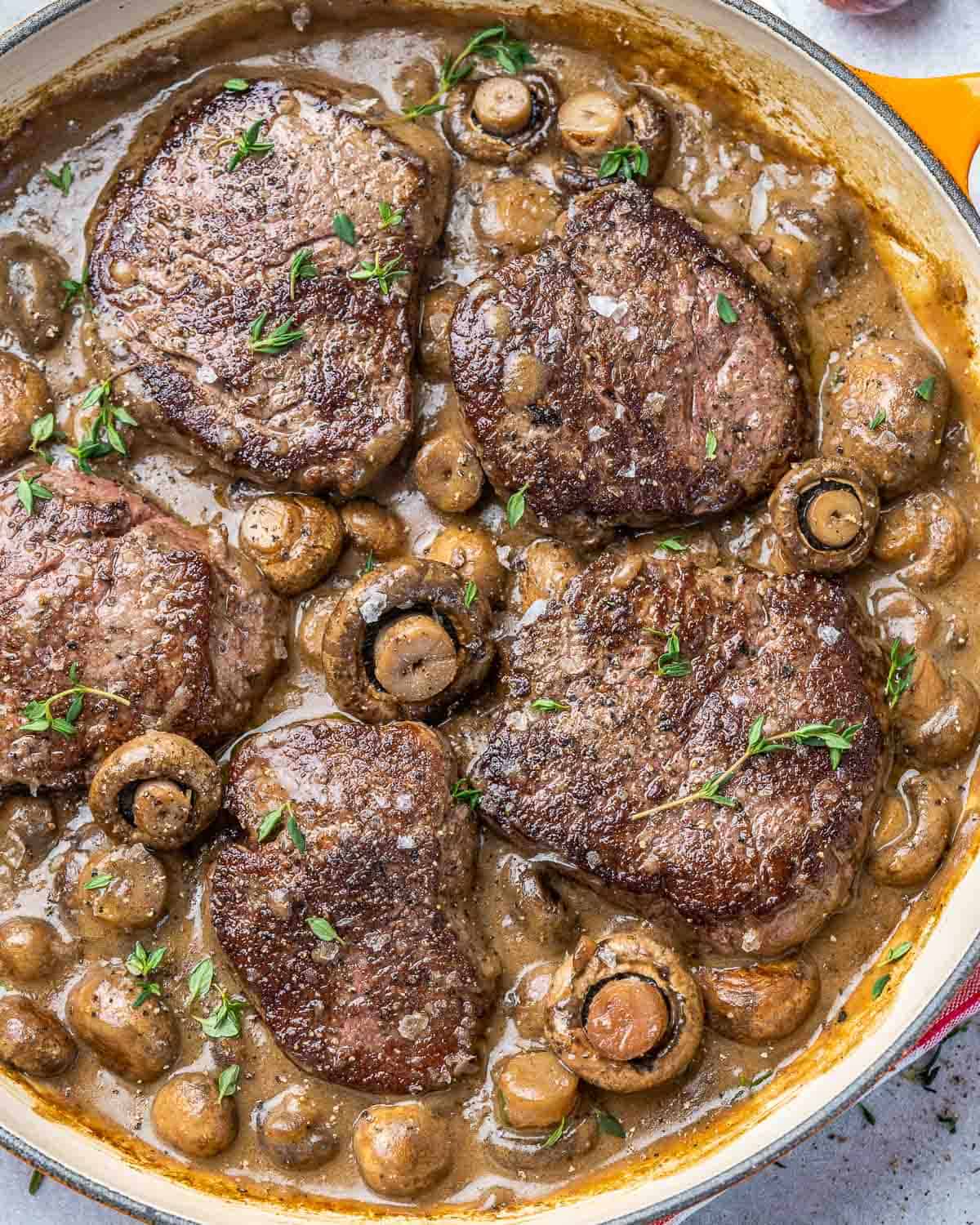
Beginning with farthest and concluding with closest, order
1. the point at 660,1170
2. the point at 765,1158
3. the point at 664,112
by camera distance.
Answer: the point at 664,112
the point at 660,1170
the point at 765,1158

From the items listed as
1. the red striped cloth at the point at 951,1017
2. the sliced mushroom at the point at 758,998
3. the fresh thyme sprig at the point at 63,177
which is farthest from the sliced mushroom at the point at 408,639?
the red striped cloth at the point at 951,1017

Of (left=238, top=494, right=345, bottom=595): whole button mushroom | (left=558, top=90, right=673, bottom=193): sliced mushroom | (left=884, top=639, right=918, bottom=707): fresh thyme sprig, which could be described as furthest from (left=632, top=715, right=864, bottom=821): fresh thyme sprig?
(left=558, top=90, right=673, bottom=193): sliced mushroom

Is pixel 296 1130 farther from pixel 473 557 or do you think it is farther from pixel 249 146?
pixel 249 146

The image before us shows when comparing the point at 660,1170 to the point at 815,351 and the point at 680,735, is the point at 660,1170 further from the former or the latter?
the point at 815,351

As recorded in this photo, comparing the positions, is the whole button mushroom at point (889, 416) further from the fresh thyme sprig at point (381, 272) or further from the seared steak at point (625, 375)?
the fresh thyme sprig at point (381, 272)

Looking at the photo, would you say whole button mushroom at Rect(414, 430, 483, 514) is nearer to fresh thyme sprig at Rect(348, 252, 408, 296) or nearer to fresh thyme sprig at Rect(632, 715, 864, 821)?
fresh thyme sprig at Rect(348, 252, 408, 296)

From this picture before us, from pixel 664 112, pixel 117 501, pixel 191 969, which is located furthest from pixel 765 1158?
pixel 664 112
